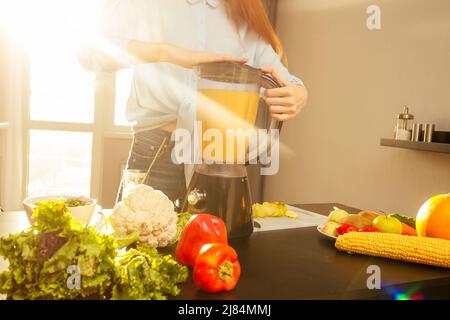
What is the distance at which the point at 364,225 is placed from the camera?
2.96 ft

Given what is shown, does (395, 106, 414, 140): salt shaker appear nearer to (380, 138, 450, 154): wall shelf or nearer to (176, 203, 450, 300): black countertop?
(380, 138, 450, 154): wall shelf

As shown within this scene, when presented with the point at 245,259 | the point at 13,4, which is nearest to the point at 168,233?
the point at 245,259

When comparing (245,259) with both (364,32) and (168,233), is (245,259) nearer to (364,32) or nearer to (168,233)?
(168,233)

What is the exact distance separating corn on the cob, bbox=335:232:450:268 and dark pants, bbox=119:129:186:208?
0.69 metres

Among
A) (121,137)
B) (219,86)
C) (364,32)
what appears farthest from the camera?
(121,137)

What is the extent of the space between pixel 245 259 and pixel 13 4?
243 centimetres

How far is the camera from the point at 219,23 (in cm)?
145

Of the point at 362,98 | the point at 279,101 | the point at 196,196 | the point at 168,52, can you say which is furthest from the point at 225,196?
the point at 362,98

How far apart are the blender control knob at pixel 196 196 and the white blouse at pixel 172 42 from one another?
53 cm

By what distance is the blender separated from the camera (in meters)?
0.82

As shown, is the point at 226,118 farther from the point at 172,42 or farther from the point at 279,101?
the point at 172,42

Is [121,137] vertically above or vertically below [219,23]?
below

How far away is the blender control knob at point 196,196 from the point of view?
2.72 feet

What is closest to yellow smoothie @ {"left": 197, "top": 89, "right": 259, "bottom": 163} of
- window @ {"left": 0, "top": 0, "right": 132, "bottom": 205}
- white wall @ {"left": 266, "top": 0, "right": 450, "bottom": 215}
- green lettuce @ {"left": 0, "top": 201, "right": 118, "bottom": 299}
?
green lettuce @ {"left": 0, "top": 201, "right": 118, "bottom": 299}
